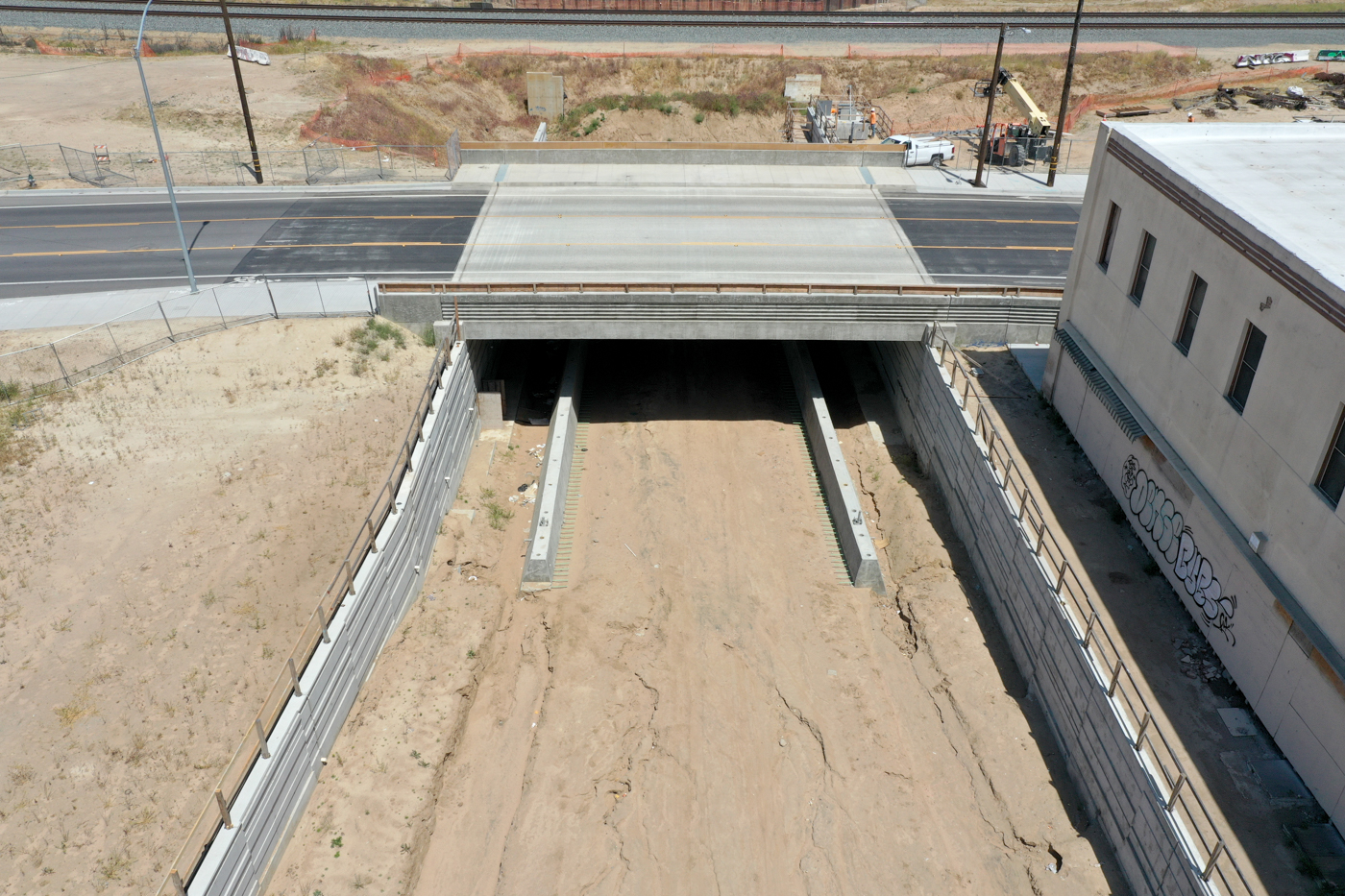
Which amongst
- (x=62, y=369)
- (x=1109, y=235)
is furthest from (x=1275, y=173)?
(x=62, y=369)

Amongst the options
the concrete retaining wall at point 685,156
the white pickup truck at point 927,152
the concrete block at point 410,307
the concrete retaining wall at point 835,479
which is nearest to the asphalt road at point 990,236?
the concrete retaining wall at point 685,156

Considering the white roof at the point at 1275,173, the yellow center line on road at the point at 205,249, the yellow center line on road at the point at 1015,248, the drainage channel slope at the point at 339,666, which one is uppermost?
the white roof at the point at 1275,173

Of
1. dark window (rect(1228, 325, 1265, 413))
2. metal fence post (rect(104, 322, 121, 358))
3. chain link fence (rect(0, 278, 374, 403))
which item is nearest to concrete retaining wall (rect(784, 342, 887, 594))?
Result: dark window (rect(1228, 325, 1265, 413))

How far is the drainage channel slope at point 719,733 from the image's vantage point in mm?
19031

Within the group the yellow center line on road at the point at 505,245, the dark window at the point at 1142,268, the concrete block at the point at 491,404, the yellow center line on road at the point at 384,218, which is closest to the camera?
the dark window at the point at 1142,268

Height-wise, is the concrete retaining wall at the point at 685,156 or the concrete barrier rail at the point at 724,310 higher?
the concrete retaining wall at the point at 685,156

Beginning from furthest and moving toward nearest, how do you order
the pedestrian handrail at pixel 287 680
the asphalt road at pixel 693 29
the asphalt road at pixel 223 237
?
1. the asphalt road at pixel 693 29
2. the asphalt road at pixel 223 237
3. the pedestrian handrail at pixel 287 680

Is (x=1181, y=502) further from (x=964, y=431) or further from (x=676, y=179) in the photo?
(x=676, y=179)

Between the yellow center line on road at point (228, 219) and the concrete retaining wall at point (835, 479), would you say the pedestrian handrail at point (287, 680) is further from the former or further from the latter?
the yellow center line on road at point (228, 219)

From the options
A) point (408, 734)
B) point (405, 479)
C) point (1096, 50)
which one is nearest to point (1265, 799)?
point (408, 734)

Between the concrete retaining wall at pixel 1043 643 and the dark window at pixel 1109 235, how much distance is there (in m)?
5.60

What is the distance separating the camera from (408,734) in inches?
831

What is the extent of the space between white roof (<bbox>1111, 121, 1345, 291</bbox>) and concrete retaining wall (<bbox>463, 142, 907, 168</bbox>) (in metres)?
21.3

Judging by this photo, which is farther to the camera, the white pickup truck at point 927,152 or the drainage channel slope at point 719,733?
the white pickup truck at point 927,152
